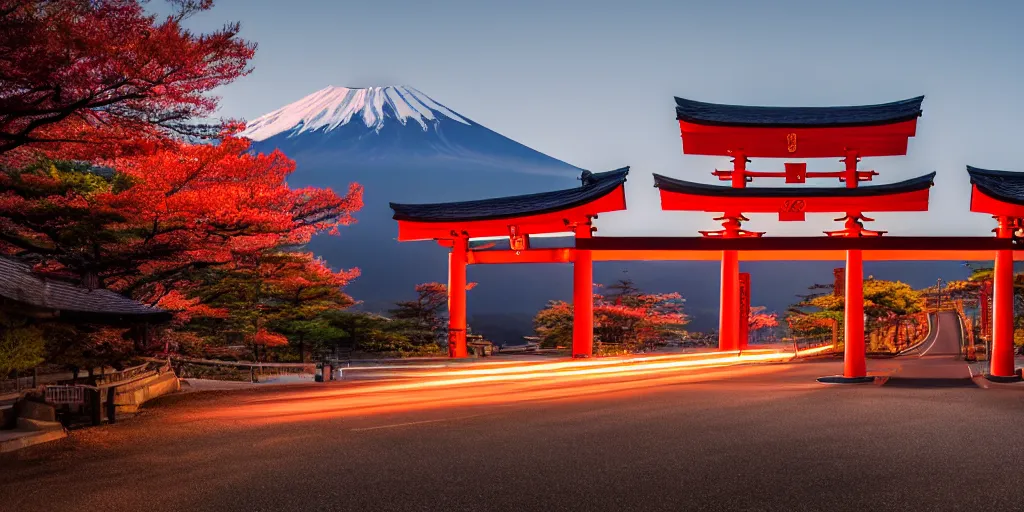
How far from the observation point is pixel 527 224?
20000 millimetres

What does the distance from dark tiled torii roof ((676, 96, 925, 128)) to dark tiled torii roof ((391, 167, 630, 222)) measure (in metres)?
2.95

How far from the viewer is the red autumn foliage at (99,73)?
30.2 ft

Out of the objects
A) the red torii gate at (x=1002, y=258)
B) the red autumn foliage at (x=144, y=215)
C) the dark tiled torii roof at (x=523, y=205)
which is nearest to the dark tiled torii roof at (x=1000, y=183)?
the red torii gate at (x=1002, y=258)

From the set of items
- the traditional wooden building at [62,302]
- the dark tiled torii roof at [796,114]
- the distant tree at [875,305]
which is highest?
the dark tiled torii roof at [796,114]

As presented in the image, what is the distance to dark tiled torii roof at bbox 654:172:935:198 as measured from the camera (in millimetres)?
17781

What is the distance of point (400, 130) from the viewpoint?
3428 inches

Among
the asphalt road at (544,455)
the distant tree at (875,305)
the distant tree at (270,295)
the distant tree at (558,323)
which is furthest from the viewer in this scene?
the distant tree at (558,323)

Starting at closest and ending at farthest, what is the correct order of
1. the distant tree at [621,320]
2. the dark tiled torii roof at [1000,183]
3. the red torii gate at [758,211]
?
the dark tiled torii roof at [1000,183]
the red torii gate at [758,211]
the distant tree at [621,320]

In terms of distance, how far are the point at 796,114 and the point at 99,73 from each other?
55.3ft

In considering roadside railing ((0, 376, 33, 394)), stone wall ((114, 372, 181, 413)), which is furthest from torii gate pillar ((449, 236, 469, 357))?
roadside railing ((0, 376, 33, 394))

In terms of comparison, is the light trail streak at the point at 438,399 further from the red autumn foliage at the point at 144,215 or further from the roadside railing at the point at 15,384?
the roadside railing at the point at 15,384

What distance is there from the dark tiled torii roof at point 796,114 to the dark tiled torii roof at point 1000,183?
10.6 feet

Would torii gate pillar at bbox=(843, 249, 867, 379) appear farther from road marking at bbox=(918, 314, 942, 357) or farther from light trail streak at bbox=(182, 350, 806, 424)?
road marking at bbox=(918, 314, 942, 357)

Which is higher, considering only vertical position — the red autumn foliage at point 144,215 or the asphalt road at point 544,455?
the red autumn foliage at point 144,215
